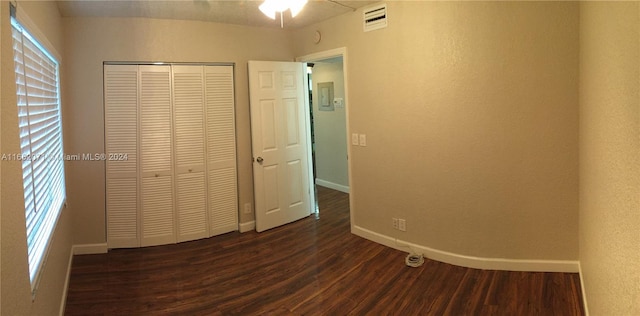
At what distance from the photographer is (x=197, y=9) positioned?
345cm

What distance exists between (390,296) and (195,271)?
5.65 feet

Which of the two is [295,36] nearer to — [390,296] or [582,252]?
[390,296]

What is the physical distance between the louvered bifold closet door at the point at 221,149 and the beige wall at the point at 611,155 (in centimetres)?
326

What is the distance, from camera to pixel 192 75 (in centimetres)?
387

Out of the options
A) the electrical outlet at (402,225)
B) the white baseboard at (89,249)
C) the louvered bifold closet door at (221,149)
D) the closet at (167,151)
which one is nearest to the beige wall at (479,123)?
the electrical outlet at (402,225)

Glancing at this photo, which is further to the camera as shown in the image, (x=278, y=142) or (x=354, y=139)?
(x=278, y=142)

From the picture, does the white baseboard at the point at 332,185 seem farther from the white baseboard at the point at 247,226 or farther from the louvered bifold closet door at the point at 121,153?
the louvered bifold closet door at the point at 121,153

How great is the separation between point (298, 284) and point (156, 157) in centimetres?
204

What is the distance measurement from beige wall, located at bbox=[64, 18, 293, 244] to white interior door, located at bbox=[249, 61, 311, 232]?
61 cm

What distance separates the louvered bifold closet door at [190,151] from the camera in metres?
3.83

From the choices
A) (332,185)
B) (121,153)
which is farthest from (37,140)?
(332,185)

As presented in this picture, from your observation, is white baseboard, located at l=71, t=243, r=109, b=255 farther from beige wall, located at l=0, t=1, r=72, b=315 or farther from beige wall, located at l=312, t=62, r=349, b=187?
beige wall, located at l=312, t=62, r=349, b=187

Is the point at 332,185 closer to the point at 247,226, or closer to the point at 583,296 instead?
the point at 247,226

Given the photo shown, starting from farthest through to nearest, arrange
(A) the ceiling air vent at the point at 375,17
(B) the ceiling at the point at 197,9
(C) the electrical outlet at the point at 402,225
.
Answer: (C) the electrical outlet at the point at 402,225, (A) the ceiling air vent at the point at 375,17, (B) the ceiling at the point at 197,9
